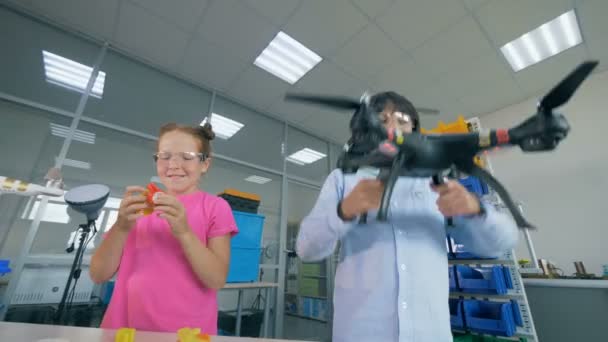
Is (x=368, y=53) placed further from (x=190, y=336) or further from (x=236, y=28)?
(x=190, y=336)

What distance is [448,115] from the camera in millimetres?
3516

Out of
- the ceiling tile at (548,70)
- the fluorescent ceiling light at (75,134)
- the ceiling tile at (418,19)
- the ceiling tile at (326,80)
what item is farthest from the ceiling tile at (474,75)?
the fluorescent ceiling light at (75,134)

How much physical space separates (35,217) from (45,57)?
1.42 meters

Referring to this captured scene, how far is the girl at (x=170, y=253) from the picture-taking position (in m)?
0.61

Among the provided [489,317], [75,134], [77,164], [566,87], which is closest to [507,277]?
[489,317]

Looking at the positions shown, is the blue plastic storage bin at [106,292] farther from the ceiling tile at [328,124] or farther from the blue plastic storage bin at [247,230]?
the ceiling tile at [328,124]

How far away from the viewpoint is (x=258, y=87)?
120 inches

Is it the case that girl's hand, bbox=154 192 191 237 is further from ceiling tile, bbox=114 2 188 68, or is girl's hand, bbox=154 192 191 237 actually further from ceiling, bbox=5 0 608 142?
ceiling tile, bbox=114 2 188 68

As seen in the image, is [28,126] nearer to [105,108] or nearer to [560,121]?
[105,108]

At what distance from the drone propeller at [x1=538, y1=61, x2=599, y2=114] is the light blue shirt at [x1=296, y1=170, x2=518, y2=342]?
0.28 m

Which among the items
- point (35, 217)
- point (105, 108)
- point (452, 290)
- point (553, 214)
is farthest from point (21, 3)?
point (553, 214)

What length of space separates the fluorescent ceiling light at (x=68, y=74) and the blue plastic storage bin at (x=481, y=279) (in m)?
3.43

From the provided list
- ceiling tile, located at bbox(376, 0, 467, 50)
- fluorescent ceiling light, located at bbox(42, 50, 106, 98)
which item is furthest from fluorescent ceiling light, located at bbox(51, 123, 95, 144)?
ceiling tile, located at bbox(376, 0, 467, 50)

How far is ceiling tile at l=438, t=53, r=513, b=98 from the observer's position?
2.66 metres
